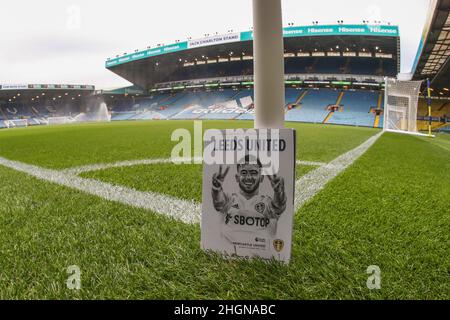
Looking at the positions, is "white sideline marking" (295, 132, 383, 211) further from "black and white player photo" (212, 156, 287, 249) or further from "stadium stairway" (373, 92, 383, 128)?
"stadium stairway" (373, 92, 383, 128)

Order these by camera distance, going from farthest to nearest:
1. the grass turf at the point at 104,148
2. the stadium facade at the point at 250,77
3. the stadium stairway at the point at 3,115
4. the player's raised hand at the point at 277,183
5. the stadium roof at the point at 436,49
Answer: the stadium stairway at the point at 3,115
the stadium facade at the point at 250,77
the stadium roof at the point at 436,49
the grass turf at the point at 104,148
the player's raised hand at the point at 277,183

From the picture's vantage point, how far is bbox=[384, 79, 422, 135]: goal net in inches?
376

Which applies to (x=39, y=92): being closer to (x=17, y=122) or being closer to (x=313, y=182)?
(x=17, y=122)

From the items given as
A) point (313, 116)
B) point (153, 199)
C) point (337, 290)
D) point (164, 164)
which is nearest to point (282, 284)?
point (337, 290)

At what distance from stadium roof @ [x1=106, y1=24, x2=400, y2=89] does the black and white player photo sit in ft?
82.9

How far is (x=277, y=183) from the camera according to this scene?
876 millimetres

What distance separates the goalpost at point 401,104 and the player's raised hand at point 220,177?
401 inches

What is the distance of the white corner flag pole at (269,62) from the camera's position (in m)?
1.00

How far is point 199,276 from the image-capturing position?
32.9 inches

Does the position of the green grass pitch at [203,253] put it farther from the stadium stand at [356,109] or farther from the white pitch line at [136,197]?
the stadium stand at [356,109]

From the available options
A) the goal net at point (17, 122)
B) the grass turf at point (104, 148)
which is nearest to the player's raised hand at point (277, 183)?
the grass turf at point (104, 148)

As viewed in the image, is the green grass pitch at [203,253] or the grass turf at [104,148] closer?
the green grass pitch at [203,253]

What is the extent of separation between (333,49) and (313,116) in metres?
7.46

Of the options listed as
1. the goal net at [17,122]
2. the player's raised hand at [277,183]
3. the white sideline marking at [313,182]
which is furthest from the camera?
the goal net at [17,122]
